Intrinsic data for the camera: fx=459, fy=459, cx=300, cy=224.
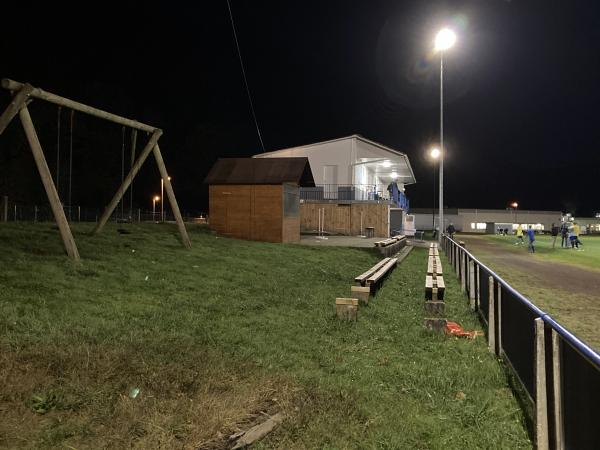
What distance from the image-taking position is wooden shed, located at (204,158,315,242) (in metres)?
20.0

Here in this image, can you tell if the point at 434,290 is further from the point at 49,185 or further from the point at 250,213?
the point at 250,213

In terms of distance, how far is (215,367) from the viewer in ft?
14.6

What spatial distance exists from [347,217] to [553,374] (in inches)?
1152

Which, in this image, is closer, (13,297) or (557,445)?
(557,445)

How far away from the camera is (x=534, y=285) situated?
11930 millimetres

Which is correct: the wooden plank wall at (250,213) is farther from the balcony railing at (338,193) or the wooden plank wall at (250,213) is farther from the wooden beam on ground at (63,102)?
the balcony railing at (338,193)

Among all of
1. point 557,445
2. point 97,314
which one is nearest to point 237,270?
point 97,314

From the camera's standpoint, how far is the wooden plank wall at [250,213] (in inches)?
784

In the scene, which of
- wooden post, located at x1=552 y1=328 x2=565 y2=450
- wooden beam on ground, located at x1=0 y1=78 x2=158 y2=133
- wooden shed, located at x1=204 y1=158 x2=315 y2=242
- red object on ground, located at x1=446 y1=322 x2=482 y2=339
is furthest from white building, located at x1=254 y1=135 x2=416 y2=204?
wooden post, located at x1=552 y1=328 x2=565 y2=450

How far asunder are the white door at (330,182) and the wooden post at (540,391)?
103 ft

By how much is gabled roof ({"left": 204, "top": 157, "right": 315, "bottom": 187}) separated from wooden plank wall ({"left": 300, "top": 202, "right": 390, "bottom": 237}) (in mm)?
10276

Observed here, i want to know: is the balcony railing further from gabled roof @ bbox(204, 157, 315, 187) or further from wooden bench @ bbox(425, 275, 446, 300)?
wooden bench @ bbox(425, 275, 446, 300)

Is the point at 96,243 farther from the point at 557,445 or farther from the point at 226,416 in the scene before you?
the point at 557,445

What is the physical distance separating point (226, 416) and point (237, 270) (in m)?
7.11
